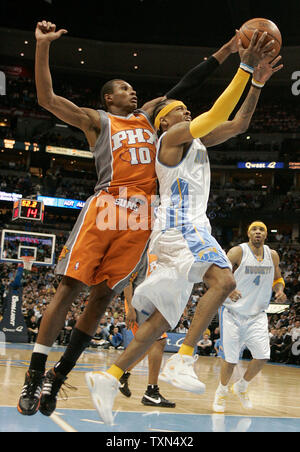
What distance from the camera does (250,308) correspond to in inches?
258

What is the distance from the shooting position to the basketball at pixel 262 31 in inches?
152

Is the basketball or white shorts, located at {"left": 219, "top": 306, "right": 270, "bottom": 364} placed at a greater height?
the basketball

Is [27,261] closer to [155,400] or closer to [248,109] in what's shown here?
[155,400]

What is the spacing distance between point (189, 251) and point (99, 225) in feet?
2.32

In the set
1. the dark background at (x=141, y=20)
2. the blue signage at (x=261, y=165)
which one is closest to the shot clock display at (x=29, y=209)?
the dark background at (x=141, y=20)

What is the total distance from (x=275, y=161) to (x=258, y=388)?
91.0 ft

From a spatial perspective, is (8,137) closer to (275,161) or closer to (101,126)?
(275,161)

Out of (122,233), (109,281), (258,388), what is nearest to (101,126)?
(122,233)

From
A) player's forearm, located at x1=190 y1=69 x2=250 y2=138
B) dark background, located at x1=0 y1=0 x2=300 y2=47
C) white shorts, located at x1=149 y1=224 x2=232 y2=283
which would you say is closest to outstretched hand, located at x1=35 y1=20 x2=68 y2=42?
player's forearm, located at x1=190 y1=69 x2=250 y2=138

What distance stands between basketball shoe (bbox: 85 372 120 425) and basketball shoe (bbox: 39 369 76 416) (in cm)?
41

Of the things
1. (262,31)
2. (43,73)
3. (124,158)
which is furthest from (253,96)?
(43,73)

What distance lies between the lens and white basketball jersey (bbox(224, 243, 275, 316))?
6582mm

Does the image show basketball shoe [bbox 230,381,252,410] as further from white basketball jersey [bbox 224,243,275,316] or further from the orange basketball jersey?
the orange basketball jersey

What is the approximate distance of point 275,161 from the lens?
3475 centimetres
